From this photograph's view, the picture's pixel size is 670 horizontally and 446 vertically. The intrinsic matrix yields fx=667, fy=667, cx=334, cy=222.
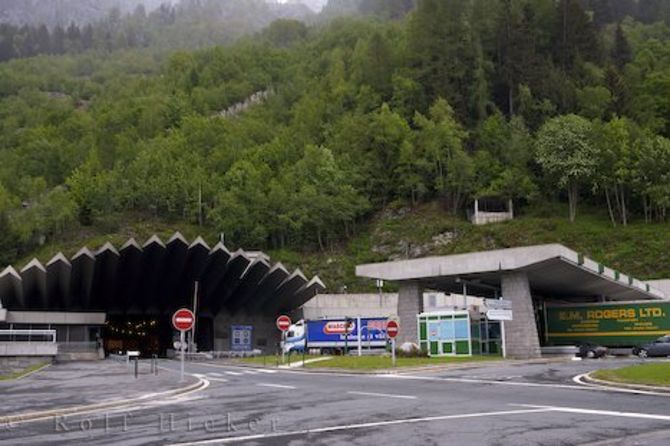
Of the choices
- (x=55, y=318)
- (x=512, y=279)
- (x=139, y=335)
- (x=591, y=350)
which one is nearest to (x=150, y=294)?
(x=55, y=318)

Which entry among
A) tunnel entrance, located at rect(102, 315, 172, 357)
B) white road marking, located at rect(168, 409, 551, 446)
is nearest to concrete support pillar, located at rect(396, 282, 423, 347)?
white road marking, located at rect(168, 409, 551, 446)

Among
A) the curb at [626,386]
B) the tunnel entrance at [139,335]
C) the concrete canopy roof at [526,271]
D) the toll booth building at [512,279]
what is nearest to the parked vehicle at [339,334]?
the concrete canopy roof at [526,271]

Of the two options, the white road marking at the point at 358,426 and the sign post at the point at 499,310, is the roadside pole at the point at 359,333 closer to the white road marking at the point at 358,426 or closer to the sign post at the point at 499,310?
the sign post at the point at 499,310

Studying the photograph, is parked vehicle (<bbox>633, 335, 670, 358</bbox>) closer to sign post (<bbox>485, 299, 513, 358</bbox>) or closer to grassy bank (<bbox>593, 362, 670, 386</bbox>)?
sign post (<bbox>485, 299, 513, 358</bbox>)

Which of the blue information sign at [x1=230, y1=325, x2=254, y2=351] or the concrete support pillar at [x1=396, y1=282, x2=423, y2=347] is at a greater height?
the concrete support pillar at [x1=396, y1=282, x2=423, y2=347]

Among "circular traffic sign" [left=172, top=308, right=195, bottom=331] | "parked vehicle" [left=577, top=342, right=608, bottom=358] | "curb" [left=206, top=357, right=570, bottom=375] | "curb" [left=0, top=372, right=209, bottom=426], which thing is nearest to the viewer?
"curb" [left=0, top=372, right=209, bottom=426]

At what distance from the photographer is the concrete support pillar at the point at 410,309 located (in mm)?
39781

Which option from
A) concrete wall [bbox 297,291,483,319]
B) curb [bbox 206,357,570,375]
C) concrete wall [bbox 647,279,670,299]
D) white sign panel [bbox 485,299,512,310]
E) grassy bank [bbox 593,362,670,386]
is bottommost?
curb [bbox 206,357,570,375]

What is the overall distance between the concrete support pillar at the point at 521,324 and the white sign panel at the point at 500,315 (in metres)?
1.09

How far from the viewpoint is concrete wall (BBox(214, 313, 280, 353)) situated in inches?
2463

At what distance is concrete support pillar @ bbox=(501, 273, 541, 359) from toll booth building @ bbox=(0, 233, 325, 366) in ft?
84.4

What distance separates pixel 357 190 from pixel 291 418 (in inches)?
2950

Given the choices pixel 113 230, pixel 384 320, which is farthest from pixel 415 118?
pixel 384 320

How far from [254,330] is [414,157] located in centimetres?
3554
